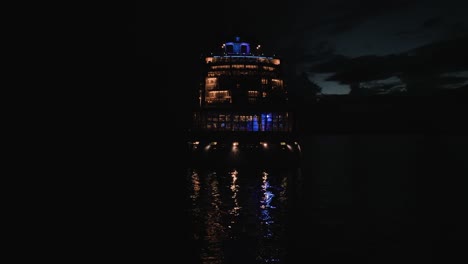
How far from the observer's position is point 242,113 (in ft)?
191

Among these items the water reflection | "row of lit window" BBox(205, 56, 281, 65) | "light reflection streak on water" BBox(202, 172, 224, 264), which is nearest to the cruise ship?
"row of lit window" BBox(205, 56, 281, 65)

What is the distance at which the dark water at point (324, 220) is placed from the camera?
2002 cm

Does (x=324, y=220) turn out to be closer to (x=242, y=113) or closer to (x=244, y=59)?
(x=242, y=113)

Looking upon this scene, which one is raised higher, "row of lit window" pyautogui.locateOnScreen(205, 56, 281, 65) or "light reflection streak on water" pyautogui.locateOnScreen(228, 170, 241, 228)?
"row of lit window" pyautogui.locateOnScreen(205, 56, 281, 65)

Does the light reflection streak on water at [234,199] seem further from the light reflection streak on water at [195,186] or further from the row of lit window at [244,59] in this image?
the row of lit window at [244,59]

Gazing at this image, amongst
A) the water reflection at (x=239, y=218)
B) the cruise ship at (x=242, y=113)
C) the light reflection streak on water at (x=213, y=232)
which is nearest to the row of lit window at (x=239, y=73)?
the cruise ship at (x=242, y=113)

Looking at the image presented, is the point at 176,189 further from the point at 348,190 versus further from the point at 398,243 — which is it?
the point at 398,243

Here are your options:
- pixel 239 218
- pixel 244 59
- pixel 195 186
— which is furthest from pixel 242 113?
pixel 239 218

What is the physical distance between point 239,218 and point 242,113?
32.0m

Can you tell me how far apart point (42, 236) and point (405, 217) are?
2013cm

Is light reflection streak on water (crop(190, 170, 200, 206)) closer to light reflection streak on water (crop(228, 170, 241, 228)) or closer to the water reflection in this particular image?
the water reflection

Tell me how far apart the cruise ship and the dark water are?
8.54 meters

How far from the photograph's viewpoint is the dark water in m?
20.0

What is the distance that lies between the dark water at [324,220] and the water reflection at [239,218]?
43mm
